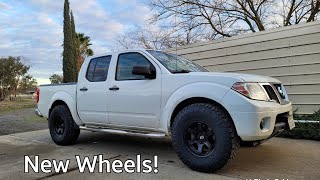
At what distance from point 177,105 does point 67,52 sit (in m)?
17.9

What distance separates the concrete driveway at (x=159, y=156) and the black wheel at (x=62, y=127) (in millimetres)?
164

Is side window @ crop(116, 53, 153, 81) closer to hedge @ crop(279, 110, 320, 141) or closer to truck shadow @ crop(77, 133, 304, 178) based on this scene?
truck shadow @ crop(77, 133, 304, 178)

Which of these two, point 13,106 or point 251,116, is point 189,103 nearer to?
point 251,116

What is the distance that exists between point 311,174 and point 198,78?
1962 millimetres

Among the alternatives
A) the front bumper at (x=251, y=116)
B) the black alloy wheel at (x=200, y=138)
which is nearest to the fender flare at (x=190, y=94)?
the front bumper at (x=251, y=116)

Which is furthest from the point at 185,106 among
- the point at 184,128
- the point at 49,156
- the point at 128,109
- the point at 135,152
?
the point at 49,156

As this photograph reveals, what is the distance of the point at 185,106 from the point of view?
4523 mm

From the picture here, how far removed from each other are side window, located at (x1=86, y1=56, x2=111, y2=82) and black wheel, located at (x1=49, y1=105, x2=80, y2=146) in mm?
933

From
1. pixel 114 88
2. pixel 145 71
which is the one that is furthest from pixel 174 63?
pixel 114 88

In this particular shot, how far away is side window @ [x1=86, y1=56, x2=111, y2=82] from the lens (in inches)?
227

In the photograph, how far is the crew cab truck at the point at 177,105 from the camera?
4.02 metres

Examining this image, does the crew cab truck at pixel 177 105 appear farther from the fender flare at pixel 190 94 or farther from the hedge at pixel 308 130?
the hedge at pixel 308 130

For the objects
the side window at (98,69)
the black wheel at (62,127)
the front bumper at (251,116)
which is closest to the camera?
the front bumper at (251,116)

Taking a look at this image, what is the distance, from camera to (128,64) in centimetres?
542
